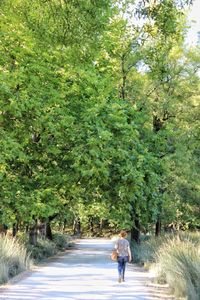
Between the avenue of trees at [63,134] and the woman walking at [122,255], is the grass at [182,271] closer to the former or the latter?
the woman walking at [122,255]

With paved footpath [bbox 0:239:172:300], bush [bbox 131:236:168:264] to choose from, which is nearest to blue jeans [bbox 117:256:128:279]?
paved footpath [bbox 0:239:172:300]

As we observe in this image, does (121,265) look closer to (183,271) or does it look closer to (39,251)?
(183,271)

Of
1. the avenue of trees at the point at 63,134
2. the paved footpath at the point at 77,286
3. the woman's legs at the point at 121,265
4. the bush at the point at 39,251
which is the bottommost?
the paved footpath at the point at 77,286

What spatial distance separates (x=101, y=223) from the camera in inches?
3391

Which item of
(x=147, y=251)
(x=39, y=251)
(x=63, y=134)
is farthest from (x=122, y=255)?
(x=39, y=251)

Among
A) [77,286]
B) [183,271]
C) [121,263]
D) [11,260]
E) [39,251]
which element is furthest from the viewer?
[39,251]

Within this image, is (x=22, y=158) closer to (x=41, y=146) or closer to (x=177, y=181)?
(x=41, y=146)

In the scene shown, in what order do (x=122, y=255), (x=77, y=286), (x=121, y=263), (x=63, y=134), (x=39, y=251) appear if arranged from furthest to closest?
(x=39, y=251)
(x=63, y=134)
(x=122, y=255)
(x=121, y=263)
(x=77, y=286)

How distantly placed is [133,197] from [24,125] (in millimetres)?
5795

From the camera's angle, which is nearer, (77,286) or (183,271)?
(183,271)

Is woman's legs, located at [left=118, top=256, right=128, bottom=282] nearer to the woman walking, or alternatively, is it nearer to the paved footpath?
the woman walking

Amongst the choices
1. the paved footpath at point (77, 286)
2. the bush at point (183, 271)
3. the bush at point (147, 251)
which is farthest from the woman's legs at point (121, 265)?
the bush at point (147, 251)

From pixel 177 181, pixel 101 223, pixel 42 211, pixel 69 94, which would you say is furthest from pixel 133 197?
pixel 101 223

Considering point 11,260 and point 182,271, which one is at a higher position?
point 11,260
